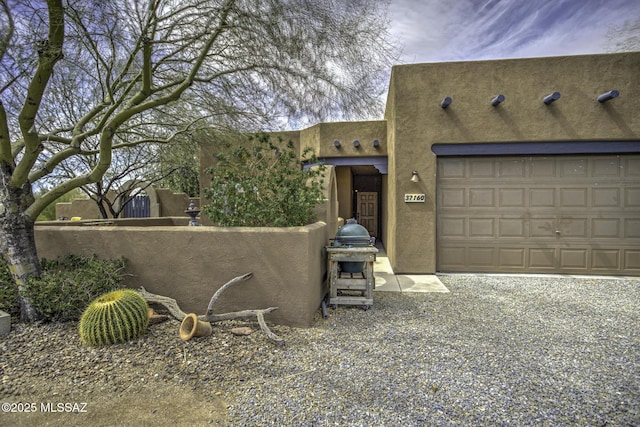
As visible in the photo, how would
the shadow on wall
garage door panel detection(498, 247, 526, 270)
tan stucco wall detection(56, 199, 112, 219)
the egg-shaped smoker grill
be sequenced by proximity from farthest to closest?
tan stucco wall detection(56, 199, 112, 219) → the shadow on wall → garage door panel detection(498, 247, 526, 270) → the egg-shaped smoker grill

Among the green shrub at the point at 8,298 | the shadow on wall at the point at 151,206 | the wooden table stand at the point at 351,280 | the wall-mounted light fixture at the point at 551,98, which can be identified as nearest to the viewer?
the green shrub at the point at 8,298

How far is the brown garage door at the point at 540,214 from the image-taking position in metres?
6.71

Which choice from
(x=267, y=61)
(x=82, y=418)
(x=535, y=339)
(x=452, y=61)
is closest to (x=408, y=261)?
(x=535, y=339)

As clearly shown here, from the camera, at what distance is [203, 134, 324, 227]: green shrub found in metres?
4.44

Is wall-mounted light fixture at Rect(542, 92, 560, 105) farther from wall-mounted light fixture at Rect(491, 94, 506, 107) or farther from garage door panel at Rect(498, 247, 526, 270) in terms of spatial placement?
garage door panel at Rect(498, 247, 526, 270)

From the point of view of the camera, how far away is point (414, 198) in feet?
22.8

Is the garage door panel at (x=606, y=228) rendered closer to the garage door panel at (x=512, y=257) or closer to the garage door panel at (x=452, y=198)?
the garage door panel at (x=512, y=257)

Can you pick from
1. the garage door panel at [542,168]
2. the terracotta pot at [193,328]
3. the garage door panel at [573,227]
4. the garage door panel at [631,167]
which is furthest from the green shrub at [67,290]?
the garage door panel at [631,167]

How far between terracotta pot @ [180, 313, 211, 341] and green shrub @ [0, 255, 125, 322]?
1.18m

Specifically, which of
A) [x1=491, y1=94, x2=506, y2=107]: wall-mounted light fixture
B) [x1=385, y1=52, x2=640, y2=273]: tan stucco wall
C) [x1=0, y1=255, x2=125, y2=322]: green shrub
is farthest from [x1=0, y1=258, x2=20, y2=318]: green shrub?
[x1=491, y1=94, x2=506, y2=107]: wall-mounted light fixture

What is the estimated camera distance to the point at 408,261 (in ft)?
23.1

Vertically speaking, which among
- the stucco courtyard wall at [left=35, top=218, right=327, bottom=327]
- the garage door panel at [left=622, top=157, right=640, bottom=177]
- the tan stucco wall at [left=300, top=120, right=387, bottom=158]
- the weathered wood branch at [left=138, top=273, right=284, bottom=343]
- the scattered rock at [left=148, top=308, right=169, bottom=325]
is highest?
the tan stucco wall at [left=300, top=120, right=387, bottom=158]

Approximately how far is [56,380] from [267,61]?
4.46 m

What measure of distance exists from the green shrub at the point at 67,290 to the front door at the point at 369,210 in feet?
31.4
